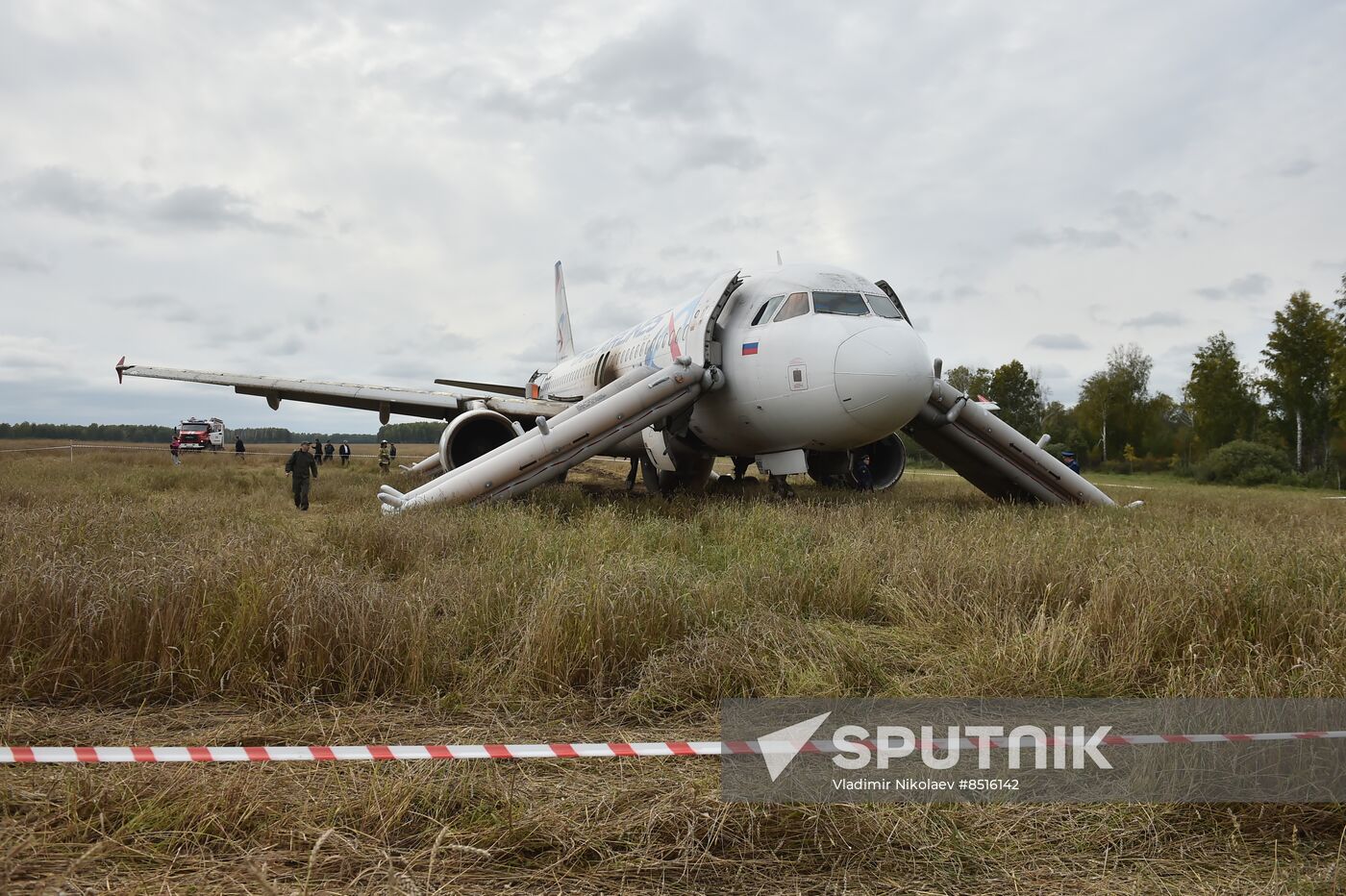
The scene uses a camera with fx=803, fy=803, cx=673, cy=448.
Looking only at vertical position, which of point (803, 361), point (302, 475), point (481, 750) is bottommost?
point (481, 750)

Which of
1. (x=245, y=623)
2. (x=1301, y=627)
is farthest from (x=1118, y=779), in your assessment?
(x=245, y=623)

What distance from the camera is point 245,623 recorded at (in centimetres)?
407

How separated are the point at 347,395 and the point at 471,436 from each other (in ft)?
13.6

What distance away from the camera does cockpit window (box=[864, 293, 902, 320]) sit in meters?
10.5

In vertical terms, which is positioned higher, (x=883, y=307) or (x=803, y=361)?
(x=883, y=307)

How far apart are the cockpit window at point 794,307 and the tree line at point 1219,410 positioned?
32.7 m

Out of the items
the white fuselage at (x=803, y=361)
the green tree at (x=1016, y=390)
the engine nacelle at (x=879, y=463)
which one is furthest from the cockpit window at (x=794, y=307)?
the green tree at (x=1016, y=390)

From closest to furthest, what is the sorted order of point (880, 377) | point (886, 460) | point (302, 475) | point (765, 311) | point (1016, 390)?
point (880, 377), point (765, 311), point (302, 475), point (886, 460), point (1016, 390)

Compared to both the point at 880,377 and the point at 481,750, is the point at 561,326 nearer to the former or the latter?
the point at 880,377

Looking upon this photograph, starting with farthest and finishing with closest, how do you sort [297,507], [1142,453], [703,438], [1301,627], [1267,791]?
[1142,453] < [297,507] < [703,438] < [1301,627] < [1267,791]

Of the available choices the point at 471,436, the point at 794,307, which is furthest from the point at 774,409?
the point at 471,436

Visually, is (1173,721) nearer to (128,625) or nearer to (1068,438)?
(128,625)

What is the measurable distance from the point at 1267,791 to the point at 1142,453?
203 ft

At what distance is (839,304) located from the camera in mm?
10266
